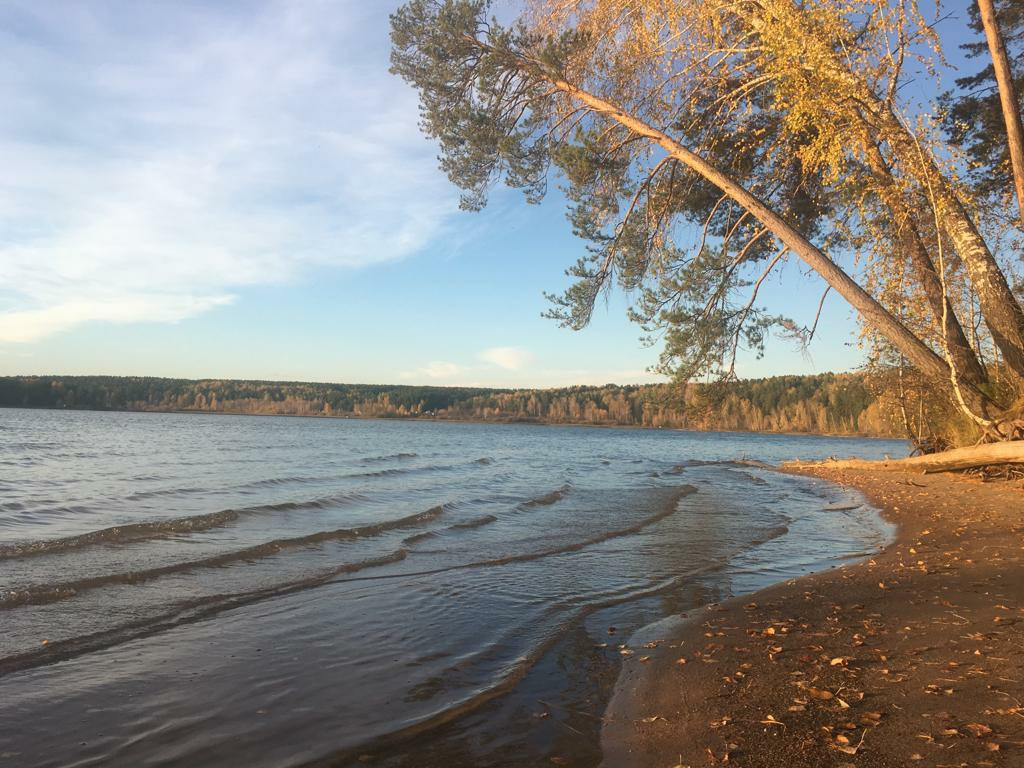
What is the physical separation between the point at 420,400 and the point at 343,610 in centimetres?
13340

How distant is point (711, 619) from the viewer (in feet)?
20.2

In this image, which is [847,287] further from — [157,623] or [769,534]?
[157,623]

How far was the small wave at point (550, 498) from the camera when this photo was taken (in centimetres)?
1656

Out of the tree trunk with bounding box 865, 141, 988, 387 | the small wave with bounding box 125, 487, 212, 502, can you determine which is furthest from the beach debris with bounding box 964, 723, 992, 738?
the small wave with bounding box 125, 487, 212, 502

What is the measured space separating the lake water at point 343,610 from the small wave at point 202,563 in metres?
0.04

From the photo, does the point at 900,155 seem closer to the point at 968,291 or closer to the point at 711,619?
the point at 968,291

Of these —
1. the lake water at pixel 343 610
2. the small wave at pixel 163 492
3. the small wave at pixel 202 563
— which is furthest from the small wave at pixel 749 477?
the small wave at pixel 163 492

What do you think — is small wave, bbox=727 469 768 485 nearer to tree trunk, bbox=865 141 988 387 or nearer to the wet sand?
tree trunk, bbox=865 141 988 387

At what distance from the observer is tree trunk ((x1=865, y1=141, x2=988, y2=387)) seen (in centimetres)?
A: 876

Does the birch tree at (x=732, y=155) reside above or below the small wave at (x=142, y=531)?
above

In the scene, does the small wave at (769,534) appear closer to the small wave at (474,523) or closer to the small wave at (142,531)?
the small wave at (474,523)

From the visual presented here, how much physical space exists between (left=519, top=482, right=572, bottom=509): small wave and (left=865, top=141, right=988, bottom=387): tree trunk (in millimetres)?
9948

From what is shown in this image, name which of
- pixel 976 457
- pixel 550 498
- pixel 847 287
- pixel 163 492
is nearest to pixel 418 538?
pixel 550 498

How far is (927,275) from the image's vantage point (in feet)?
33.2
